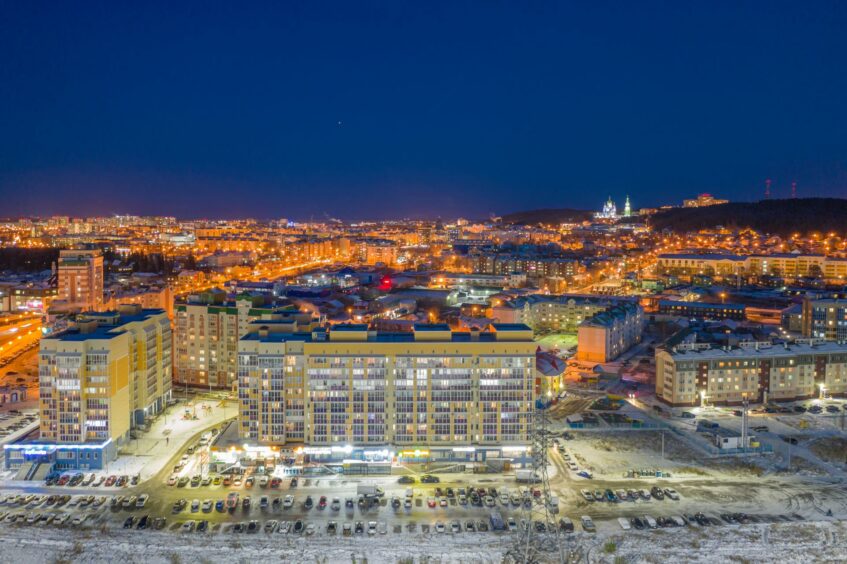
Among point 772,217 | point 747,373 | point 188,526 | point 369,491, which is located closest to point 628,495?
point 369,491

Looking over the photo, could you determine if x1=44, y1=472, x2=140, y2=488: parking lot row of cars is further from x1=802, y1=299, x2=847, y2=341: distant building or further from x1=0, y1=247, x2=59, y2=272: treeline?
x1=0, y1=247, x2=59, y2=272: treeline

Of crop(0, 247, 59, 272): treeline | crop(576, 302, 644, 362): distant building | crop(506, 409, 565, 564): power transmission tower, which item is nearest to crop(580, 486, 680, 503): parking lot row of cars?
crop(506, 409, 565, 564): power transmission tower

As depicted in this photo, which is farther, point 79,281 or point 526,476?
point 79,281

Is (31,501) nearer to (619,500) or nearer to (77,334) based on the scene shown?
(77,334)

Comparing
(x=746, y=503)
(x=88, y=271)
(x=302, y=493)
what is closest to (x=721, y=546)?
(x=746, y=503)

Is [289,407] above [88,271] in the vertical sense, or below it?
below

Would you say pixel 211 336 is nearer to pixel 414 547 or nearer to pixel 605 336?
pixel 414 547
